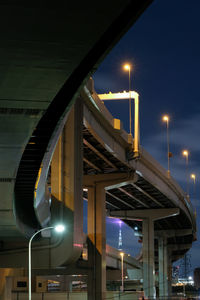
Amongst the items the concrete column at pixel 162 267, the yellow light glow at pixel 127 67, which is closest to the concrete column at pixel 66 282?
the concrete column at pixel 162 267

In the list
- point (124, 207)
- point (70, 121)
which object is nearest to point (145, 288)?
point (124, 207)

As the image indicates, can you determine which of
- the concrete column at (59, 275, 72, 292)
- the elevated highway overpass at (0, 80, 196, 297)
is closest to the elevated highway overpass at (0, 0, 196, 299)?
the elevated highway overpass at (0, 80, 196, 297)

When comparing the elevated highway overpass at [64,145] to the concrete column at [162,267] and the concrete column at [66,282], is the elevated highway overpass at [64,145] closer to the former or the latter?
the concrete column at [66,282]

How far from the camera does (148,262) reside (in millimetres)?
95500

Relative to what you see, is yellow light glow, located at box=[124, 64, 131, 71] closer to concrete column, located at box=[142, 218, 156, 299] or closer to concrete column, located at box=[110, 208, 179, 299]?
concrete column, located at box=[110, 208, 179, 299]

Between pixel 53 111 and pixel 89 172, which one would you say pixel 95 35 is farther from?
pixel 89 172

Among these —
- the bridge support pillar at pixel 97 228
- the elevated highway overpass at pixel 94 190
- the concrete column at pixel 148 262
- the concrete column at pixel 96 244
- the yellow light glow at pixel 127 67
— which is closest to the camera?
the elevated highway overpass at pixel 94 190

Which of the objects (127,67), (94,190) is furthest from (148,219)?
(127,67)

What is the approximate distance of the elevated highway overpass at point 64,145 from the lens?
12.6 m

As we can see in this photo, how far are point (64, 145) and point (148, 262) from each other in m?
56.8

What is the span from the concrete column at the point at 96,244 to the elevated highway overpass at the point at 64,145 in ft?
0.34

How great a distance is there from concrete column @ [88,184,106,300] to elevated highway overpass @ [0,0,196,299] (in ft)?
0.34

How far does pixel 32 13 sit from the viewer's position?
11875 mm

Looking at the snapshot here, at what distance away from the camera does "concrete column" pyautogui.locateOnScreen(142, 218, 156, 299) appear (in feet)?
310
